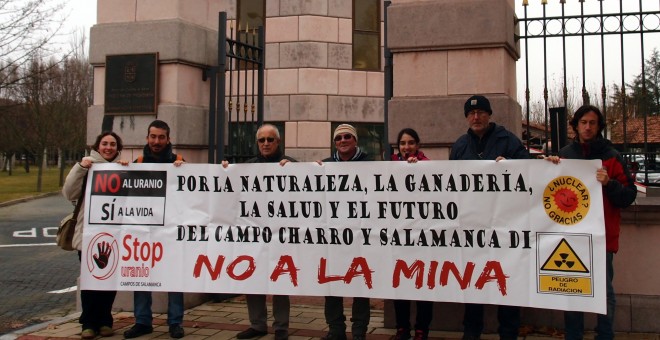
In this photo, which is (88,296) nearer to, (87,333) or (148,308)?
(87,333)

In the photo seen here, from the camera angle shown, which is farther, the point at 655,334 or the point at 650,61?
the point at 650,61

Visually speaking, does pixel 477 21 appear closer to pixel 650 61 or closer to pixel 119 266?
pixel 650 61

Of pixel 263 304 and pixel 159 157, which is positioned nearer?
pixel 263 304

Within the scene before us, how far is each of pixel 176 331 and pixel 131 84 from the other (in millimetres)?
3224

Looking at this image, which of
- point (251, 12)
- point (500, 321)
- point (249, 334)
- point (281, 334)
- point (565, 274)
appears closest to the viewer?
point (565, 274)

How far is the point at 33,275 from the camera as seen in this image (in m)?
10.1

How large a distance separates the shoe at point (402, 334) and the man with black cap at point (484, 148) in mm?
513

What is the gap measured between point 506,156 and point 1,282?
800 centimetres

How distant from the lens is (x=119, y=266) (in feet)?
19.2

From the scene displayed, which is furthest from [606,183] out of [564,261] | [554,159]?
[564,261]

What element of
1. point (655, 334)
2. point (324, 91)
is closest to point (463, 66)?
point (655, 334)

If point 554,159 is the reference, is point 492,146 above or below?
above

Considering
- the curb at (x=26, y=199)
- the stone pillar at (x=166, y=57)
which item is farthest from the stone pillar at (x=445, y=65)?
the curb at (x=26, y=199)

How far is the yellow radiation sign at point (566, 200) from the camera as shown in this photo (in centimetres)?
487
